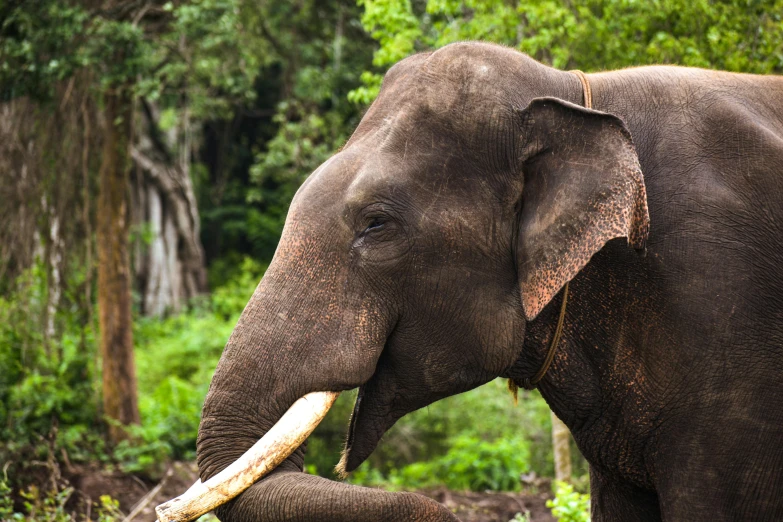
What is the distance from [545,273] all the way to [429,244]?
1.28 feet

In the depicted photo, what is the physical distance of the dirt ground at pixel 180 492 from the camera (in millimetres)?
7188

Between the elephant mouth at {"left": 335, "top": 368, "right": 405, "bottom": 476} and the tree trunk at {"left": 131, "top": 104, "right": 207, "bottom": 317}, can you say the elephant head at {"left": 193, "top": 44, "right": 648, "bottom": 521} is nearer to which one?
the elephant mouth at {"left": 335, "top": 368, "right": 405, "bottom": 476}

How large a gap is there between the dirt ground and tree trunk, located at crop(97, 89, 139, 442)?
3.55ft

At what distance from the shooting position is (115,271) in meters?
9.07

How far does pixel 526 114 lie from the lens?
10.1 feet

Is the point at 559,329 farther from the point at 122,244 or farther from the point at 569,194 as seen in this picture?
the point at 122,244

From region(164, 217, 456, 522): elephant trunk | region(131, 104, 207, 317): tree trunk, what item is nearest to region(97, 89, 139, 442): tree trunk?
region(164, 217, 456, 522): elephant trunk

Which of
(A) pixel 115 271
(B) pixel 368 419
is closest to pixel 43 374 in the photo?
(A) pixel 115 271

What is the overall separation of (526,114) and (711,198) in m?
0.66

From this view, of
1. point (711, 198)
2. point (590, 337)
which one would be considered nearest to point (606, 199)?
point (711, 198)

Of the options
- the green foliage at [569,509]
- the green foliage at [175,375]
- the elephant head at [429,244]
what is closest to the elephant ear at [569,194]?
the elephant head at [429,244]

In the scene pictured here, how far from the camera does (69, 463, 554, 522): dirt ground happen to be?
7.19m

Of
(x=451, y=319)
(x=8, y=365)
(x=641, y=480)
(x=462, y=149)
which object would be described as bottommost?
(x=8, y=365)

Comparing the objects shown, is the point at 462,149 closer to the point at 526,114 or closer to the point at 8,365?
the point at 526,114
